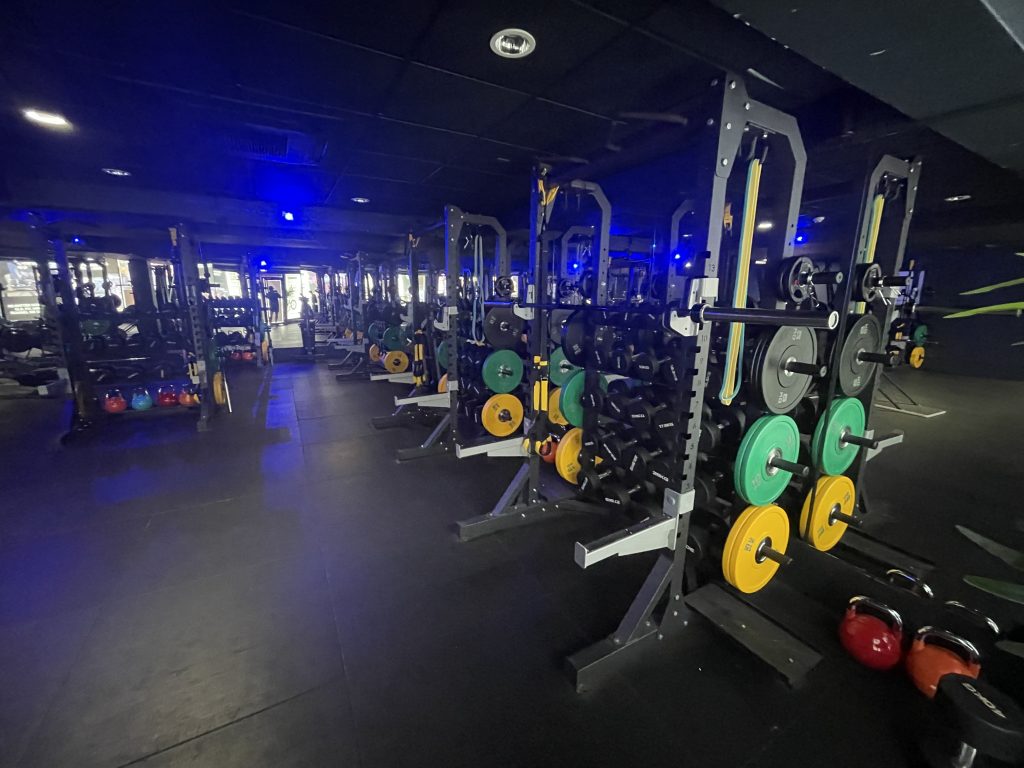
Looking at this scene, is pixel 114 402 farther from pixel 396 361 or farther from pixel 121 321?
pixel 396 361

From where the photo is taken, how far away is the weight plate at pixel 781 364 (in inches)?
66.7

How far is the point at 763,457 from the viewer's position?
1.71m

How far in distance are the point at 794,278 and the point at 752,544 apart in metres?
1.10

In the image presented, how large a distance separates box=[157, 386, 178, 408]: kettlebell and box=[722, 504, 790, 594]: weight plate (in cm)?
532

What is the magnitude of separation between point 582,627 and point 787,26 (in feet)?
7.63

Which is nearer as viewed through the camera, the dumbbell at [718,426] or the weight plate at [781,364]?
the weight plate at [781,364]

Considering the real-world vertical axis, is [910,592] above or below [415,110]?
below

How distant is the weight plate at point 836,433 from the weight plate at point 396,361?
17.4 feet

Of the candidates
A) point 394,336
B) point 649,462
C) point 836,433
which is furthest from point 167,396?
point 836,433

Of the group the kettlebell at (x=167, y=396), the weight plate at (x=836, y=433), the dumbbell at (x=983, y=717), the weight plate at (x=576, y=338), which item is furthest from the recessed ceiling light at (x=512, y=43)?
the kettlebell at (x=167, y=396)

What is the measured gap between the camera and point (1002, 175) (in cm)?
347

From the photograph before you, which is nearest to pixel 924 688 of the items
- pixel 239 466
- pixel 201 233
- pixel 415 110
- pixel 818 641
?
pixel 818 641

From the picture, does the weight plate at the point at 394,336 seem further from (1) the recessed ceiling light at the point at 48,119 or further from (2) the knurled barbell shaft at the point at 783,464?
(2) the knurled barbell shaft at the point at 783,464

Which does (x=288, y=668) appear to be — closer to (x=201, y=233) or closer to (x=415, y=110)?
(x=415, y=110)
